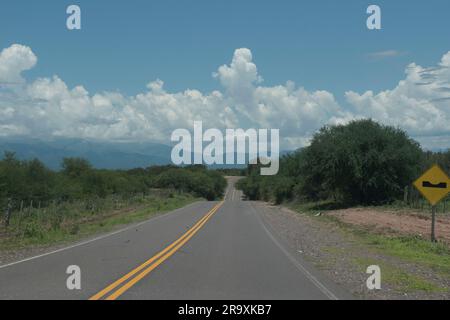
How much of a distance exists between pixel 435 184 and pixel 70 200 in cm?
5981

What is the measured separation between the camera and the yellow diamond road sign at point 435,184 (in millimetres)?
19781

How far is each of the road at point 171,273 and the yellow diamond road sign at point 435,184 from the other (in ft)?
18.8

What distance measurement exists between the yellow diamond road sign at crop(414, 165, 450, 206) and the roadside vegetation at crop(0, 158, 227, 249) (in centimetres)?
1381

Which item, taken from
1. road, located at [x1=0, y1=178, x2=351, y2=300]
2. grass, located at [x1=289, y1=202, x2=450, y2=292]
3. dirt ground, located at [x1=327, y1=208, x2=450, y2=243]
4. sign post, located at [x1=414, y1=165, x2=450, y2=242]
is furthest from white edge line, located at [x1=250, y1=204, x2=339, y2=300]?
dirt ground, located at [x1=327, y1=208, x2=450, y2=243]

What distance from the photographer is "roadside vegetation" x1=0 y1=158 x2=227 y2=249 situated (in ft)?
87.0

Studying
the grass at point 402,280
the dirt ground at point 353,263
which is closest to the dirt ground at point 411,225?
the dirt ground at point 353,263

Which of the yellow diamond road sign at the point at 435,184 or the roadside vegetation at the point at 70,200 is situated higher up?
the yellow diamond road sign at the point at 435,184

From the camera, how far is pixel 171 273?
39.4 ft

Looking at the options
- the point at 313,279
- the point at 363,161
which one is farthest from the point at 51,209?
the point at 313,279

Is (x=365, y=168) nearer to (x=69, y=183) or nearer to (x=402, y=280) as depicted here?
(x=402, y=280)

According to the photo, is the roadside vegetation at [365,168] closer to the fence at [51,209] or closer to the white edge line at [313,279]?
the fence at [51,209]
